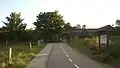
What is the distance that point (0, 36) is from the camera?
79.1 m

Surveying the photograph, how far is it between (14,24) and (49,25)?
19081 millimetres

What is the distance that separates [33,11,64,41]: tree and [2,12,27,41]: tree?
12.1 meters

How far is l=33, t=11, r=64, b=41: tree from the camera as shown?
326ft

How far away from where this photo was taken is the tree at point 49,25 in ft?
326

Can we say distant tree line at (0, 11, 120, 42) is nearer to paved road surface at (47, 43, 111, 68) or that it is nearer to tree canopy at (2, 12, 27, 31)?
tree canopy at (2, 12, 27, 31)

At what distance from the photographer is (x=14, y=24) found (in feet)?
279

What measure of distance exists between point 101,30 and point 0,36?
57803mm

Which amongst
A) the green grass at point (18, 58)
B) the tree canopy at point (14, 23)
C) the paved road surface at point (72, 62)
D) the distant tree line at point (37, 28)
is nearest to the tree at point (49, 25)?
the distant tree line at point (37, 28)

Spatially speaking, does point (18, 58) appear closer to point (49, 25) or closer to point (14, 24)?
point (14, 24)

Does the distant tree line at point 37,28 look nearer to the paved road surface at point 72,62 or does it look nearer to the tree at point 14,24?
the tree at point 14,24

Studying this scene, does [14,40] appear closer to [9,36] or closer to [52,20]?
[9,36]

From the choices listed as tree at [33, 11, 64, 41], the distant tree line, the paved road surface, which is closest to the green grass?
the paved road surface

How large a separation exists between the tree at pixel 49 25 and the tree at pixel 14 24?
39.6ft

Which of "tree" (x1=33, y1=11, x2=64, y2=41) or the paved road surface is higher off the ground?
"tree" (x1=33, y1=11, x2=64, y2=41)
